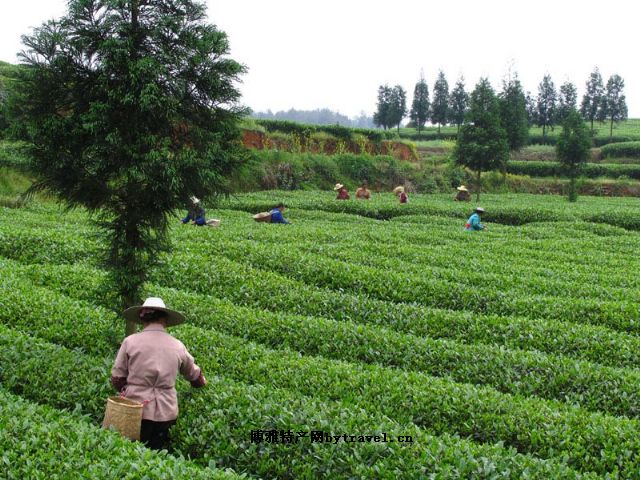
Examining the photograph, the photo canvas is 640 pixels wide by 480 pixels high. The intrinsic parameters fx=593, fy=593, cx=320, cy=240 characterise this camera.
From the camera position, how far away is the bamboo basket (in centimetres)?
717

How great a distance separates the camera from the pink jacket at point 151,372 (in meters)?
7.42

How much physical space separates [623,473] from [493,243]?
16.1 m

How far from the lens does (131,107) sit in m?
Result: 9.34

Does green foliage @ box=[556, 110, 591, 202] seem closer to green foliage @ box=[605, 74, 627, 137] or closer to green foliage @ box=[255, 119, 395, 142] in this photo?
green foliage @ box=[255, 119, 395, 142]

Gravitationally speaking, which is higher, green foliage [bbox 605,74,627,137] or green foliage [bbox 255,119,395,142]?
green foliage [bbox 605,74,627,137]

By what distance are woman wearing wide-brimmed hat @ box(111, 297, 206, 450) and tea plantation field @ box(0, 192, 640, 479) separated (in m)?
0.40

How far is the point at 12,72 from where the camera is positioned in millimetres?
9164

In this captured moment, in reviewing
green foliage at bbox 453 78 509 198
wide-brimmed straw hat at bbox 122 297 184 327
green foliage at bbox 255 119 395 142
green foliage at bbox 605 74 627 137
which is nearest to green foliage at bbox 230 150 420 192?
green foliage at bbox 255 119 395 142

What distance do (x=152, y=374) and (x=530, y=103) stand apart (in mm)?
103541

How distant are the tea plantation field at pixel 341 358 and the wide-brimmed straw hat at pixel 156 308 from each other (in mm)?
1080

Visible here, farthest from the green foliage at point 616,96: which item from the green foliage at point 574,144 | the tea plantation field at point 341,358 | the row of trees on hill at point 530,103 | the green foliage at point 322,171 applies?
the tea plantation field at point 341,358

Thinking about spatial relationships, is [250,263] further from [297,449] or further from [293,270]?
[297,449]

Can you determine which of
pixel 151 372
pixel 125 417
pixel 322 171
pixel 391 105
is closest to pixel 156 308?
pixel 151 372

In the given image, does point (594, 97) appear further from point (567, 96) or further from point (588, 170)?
point (588, 170)
